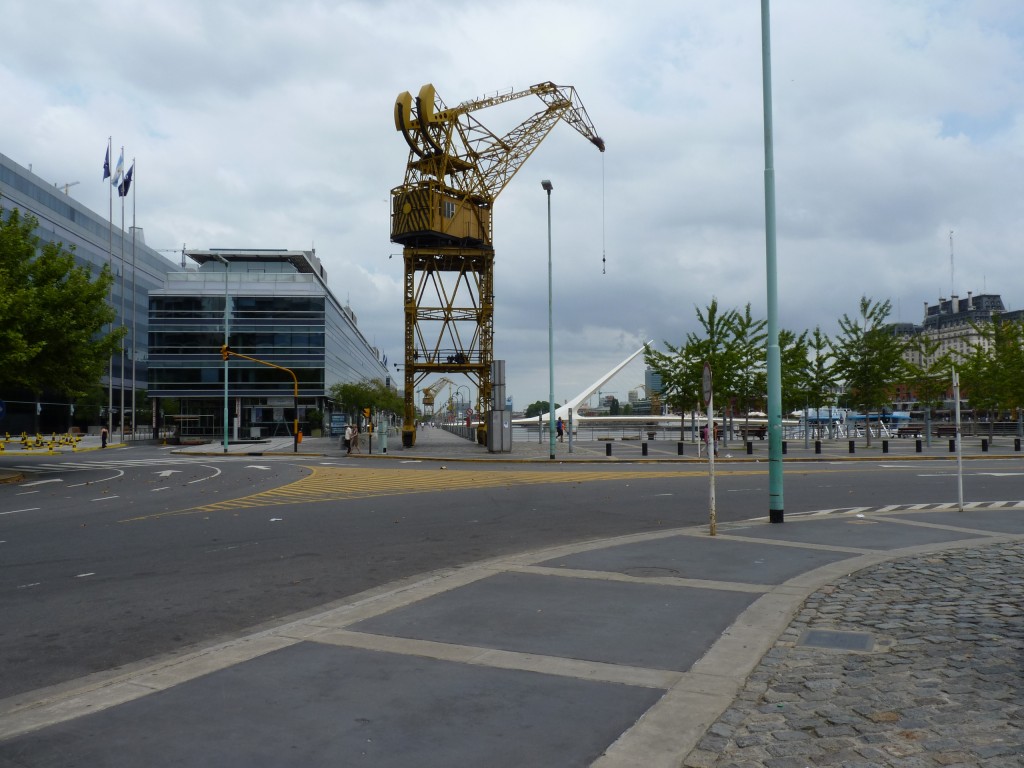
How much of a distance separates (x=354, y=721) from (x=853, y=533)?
400 inches

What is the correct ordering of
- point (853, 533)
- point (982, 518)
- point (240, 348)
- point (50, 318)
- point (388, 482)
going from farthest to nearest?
point (240, 348), point (50, 318), point (388, 482), point (982, 518), point (853, 533)

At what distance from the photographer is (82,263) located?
83.0 m

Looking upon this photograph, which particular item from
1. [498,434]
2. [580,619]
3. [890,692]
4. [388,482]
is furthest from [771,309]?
[498,434]

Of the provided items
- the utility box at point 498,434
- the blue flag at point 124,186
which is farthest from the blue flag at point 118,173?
the utility box at point 498,434

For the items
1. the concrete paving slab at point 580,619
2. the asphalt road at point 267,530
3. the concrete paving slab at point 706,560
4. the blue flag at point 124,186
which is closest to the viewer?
the concrete paving slab at point 580,619

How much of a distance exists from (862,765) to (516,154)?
5774 cm

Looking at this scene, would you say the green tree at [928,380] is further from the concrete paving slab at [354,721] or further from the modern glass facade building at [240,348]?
the modern glass facade building at [240,348]

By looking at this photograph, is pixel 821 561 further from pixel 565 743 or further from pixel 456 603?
pixel 565 743

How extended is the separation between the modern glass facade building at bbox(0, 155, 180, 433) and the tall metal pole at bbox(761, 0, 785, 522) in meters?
55.5

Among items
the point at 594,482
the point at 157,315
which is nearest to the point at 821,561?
the point at 594,482

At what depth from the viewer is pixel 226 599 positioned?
862 cm

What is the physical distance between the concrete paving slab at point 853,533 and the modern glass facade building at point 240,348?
72.0 m

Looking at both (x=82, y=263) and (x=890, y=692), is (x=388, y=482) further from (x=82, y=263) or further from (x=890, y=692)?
(x=82, y=263)

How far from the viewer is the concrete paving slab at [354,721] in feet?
14.4
